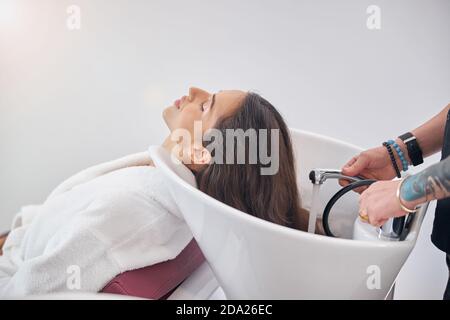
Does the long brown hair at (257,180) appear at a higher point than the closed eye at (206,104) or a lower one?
lower

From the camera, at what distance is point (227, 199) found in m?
0.86

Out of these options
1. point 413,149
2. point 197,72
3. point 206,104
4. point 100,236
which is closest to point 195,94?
point 206,104

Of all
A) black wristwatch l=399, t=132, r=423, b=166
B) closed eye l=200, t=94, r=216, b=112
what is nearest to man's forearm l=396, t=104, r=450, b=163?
black wristwatch l=399, t=132, r=423, b=166

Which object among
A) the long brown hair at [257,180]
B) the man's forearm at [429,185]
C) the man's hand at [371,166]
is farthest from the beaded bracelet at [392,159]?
the man's forearm at [429,185]

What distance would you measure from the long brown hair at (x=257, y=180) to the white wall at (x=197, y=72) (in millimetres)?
336

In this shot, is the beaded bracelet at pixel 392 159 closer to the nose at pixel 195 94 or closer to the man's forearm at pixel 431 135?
the man's forearm at pixel 431 135

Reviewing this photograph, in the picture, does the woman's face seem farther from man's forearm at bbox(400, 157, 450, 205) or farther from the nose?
man's forearm at bbox(400, 157, 450, 205)

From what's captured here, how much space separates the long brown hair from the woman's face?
2 cm

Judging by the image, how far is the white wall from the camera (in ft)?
3.53

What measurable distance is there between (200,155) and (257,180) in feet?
0.48

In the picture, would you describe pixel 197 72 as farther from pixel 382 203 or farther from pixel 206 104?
pixel 382 203

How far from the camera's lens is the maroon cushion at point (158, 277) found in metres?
0.75

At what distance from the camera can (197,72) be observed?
1.27 metres

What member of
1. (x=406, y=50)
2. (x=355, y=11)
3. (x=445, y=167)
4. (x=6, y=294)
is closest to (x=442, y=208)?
(x=445, y=167)
